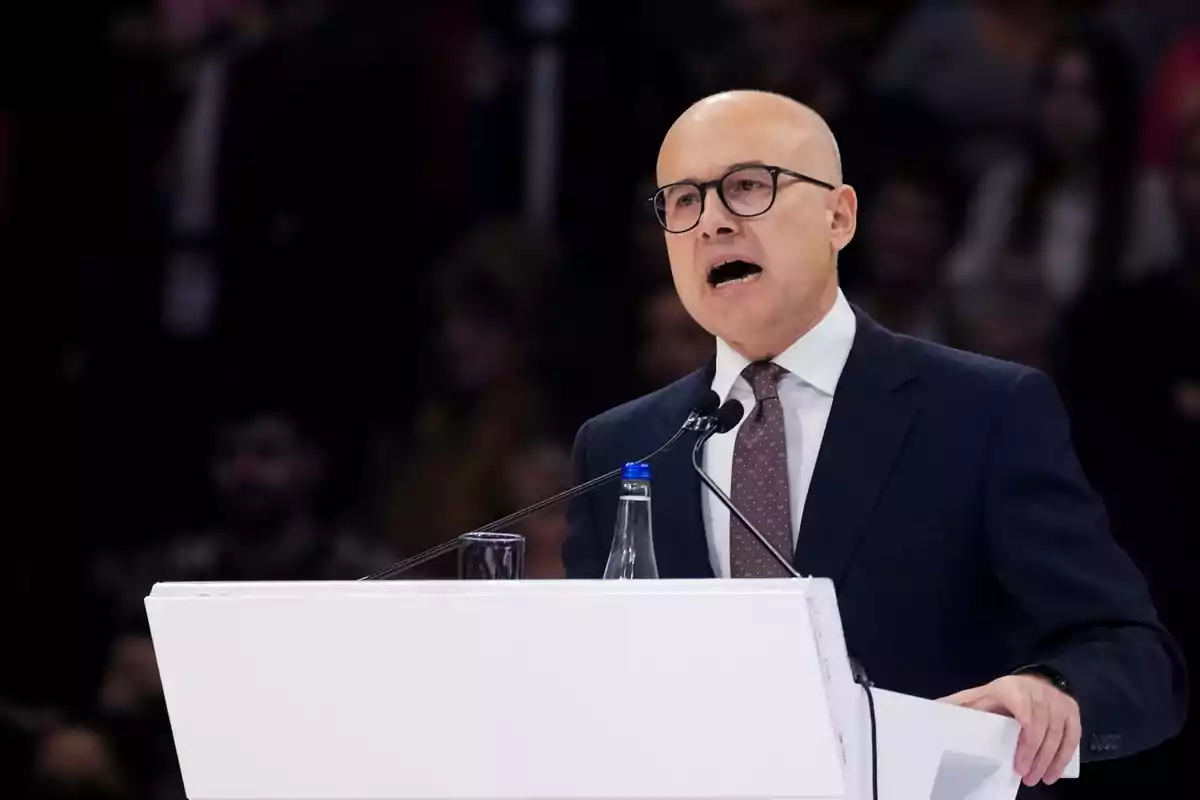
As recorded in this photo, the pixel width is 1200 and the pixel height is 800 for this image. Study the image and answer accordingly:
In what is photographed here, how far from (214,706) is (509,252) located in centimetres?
304

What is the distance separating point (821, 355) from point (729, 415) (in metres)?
0.34

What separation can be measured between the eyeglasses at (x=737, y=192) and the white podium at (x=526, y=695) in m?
0.80

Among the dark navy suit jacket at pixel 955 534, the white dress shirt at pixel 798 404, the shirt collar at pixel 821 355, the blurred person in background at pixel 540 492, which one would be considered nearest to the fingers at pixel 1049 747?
the dark navy suit jacket at pixel 955 534

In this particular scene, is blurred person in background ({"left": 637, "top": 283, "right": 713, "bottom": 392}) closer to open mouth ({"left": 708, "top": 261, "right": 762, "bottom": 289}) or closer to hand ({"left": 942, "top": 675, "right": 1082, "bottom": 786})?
open mouth ({"left": 708, "top": 261, "right": 762, "bottom": 289})

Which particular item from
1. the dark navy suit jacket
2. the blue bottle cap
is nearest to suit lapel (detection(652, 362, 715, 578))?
the dark navy suit jacket

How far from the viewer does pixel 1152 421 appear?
367 centimetres

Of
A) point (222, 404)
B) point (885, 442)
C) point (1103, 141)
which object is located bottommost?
point (222, 404)

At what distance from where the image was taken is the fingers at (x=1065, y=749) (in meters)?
1.53

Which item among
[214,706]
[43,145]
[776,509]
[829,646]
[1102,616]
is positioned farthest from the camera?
[43,145]

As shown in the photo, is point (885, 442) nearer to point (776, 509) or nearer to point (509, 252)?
point (776, 509)

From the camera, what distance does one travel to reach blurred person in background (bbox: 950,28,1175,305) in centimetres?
391

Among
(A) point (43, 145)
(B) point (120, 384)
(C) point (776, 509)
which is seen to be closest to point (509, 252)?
(B) point (120, 384)

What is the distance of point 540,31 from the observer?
439 cm

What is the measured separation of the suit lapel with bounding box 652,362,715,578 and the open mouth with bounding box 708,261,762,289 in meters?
0.23
